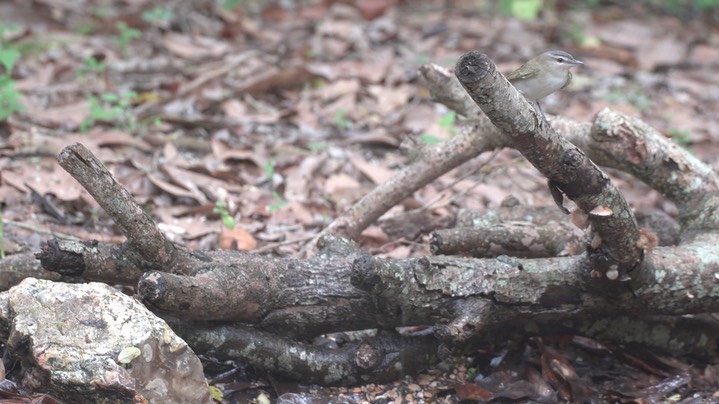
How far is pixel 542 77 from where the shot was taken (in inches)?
132

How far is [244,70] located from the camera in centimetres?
690

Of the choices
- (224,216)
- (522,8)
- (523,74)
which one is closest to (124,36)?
(224,216)

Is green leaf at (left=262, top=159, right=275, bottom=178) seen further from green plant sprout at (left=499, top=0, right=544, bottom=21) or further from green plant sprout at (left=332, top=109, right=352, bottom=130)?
green plant sprout at (left=499, top=0, right=544, bottom=21)

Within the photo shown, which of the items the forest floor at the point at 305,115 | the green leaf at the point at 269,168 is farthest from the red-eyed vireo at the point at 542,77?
the green leaf at the point at 269,168

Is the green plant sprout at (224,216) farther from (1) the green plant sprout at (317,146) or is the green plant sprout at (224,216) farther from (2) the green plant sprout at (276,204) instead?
(1) the green plant sprout at (317,146)

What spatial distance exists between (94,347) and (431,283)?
1255 millimetres

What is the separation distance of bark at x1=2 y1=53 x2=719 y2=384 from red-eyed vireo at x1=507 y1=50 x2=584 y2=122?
0.42m

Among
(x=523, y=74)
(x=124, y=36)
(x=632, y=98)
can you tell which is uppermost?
(x=523, y=74)

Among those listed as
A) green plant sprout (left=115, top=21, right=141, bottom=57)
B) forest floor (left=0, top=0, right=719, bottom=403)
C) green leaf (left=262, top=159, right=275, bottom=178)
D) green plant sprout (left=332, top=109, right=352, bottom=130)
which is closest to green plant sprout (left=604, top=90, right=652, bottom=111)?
forest floor (left=0, top=0, right=719, bottom=403)

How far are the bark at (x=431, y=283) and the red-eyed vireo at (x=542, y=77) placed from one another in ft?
1.37

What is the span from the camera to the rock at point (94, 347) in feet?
8.39

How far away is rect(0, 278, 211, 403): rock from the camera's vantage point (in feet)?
8.39

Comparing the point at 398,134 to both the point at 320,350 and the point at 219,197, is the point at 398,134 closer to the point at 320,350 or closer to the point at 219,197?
the point at 219,197

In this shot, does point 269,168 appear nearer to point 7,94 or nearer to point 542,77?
point 7,94
